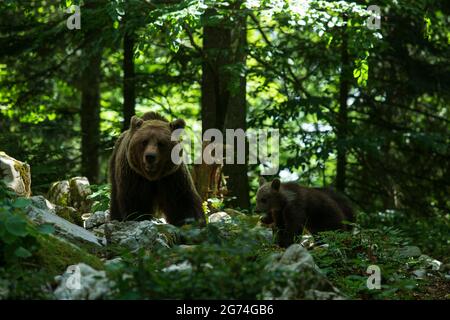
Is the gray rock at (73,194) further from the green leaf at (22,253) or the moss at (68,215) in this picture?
the green leaf at (22,253)

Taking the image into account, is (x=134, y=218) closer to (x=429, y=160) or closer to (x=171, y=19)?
(x=171, y=19)

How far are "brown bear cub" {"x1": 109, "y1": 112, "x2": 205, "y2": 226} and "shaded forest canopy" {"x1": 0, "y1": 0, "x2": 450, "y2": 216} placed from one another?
56.6 inches

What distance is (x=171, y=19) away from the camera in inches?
336

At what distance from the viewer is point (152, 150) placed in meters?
7.68

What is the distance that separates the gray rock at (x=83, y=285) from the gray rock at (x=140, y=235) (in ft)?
4.44

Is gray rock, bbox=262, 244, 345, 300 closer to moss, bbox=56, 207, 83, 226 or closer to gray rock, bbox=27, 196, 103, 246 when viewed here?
gray rock, bbox=27, 196, 103, 246

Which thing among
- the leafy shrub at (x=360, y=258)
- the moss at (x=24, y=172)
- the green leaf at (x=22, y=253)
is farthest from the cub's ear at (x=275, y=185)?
the green leaf at (x=22, y=253)

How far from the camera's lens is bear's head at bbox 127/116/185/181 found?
7815 mm

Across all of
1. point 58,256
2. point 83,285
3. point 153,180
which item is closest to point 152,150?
point 153,180

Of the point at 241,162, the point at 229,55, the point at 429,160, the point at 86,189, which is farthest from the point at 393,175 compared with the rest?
the point at 86,189

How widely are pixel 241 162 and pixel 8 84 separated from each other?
6.11 metres

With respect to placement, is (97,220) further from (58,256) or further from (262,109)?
(262,109)

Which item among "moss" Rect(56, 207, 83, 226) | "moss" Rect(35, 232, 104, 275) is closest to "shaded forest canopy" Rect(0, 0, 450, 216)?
"moss" Rect(56, 207, 83, 226)

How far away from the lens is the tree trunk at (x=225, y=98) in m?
11.7
